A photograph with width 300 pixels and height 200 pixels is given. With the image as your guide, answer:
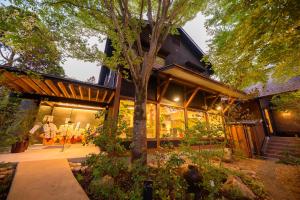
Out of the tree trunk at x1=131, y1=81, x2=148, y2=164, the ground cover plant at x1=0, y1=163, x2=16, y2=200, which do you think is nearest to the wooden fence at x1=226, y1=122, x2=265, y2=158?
the tree trunk at x1=131, y1=81, x2=148, y2=164

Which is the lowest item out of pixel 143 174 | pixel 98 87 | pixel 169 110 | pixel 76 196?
pixel 76 196

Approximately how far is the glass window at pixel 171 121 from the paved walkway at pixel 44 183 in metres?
4.95

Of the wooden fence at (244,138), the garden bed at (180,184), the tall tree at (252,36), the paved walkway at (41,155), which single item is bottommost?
the garden bed at (180,184)

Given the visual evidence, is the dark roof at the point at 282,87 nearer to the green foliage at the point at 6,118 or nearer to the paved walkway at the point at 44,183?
the paved walkway at the point at 44,183

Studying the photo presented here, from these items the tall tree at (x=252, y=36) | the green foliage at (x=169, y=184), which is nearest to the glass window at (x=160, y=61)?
the tall tree at (x=252, y=36)

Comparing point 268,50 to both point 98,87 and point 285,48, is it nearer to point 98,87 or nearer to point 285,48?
point 285,48

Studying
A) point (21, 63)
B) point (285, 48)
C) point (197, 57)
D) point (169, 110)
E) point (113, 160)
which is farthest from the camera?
point (197, 57)

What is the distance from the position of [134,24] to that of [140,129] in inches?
165

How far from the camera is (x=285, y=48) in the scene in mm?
4402

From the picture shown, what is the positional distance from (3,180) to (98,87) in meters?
4.16

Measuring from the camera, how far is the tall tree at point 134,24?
4391 millimetres

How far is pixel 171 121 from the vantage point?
8867mm

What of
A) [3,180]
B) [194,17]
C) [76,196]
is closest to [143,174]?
[76,196]

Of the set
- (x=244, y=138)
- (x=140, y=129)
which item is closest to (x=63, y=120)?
(x=140, y=129)
